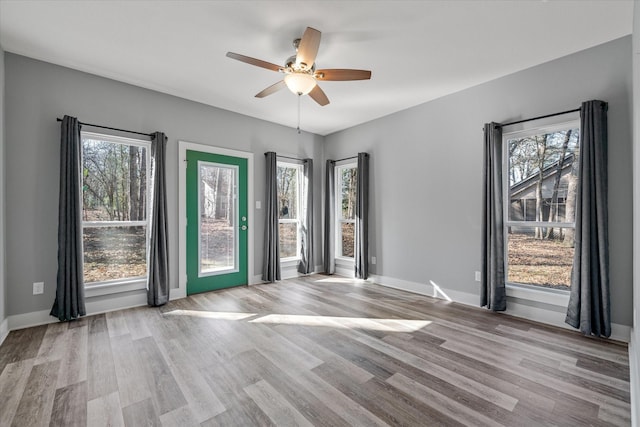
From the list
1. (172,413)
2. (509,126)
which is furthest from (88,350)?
(509,126)

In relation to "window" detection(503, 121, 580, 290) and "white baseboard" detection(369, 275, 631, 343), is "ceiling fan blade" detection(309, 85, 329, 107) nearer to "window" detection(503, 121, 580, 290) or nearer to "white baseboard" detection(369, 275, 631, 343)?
"window" detection(503, 121, 580, 290)

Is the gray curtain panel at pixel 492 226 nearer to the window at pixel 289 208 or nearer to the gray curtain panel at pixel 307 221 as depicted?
the gray curtain panel at pixel 307 221

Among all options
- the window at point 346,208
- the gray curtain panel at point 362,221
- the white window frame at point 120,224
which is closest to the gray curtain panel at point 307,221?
the window at point 346,208

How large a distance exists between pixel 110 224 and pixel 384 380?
3.57 m

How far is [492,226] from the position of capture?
343 cm

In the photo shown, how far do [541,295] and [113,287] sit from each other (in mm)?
5017

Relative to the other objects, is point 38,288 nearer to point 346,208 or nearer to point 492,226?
point 346,208

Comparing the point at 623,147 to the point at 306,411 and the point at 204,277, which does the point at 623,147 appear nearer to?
the point at 306,411

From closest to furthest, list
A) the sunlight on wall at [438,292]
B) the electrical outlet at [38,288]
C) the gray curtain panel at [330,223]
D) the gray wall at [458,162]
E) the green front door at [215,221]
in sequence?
the gray wall at [458,162] < the electrical outlet at [38,288] < the sunlight on wall at [438,292] < the green front door at [215,221] < the gray curtain panel at [330,223]

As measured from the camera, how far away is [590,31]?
104 inches

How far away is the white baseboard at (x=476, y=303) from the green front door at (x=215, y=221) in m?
2.38

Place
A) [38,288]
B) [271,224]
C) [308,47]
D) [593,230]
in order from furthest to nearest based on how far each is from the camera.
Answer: [271,224] → [38,288] → [593,230] → [308,47]

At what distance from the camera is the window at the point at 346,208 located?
218 inches

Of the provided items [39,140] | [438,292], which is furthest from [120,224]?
[438,292]
